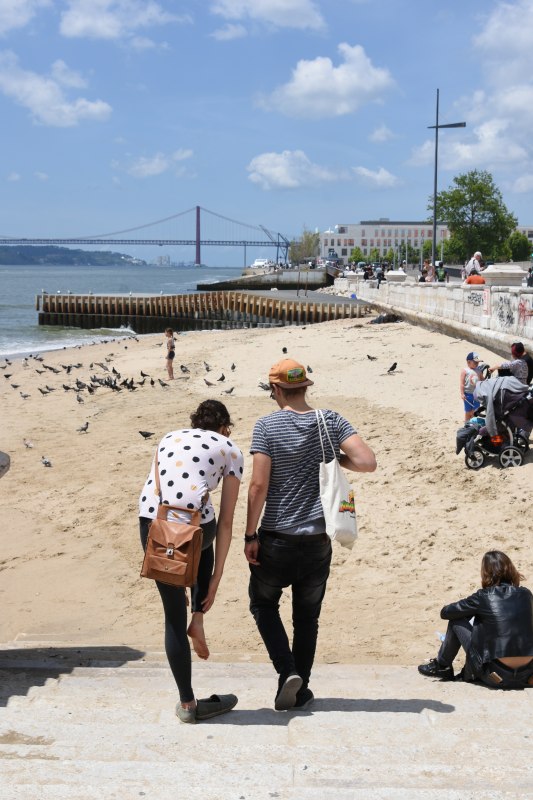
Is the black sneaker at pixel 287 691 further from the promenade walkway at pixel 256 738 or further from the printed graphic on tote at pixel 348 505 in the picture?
the printed graphic on tote at pixel 348 505

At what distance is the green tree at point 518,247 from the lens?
335 ft

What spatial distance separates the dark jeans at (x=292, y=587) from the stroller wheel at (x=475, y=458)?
18.2 feet

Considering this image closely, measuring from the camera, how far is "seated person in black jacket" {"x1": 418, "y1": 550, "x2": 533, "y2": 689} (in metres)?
4.65

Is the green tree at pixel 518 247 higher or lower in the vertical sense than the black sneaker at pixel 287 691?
higher

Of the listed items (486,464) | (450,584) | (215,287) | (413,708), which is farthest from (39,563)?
(215,287)

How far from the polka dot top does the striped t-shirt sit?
167 millimetres

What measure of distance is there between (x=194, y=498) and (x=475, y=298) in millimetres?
15070

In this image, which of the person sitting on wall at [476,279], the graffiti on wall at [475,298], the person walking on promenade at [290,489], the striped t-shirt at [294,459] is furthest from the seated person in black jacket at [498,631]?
the person sitting on wall at [476,279]

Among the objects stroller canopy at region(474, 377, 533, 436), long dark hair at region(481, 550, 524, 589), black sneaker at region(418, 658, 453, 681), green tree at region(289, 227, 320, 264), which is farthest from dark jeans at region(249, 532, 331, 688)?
green tree at region(289, 227, 320, 264)

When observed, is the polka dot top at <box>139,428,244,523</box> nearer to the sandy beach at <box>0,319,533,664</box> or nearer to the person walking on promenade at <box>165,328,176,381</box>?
the sandy beach at <box>0,319,533,664</box>

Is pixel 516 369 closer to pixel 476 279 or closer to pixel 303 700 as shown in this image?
pixel 303 700

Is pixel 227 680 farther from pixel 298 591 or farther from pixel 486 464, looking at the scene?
pixel 486 464

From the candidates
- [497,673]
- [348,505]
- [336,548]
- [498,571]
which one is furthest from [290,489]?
[336,548]

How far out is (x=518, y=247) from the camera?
10325cm
